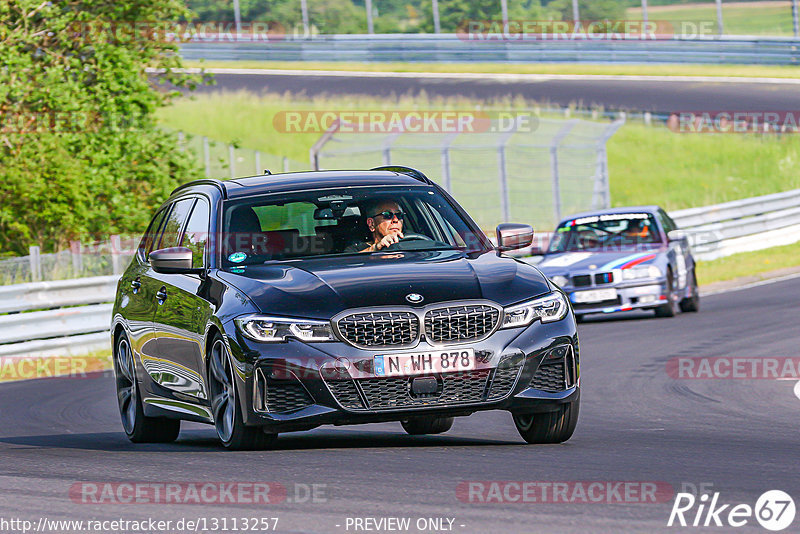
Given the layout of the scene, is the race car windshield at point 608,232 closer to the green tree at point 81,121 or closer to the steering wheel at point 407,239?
the green tree at point 81,121

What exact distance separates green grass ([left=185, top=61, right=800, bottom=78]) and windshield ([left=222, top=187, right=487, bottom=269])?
1437 inches

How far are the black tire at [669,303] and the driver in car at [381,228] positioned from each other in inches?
436

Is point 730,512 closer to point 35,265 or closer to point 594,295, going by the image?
point 594,295

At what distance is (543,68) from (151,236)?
124 feet

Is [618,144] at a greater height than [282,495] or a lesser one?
lesser

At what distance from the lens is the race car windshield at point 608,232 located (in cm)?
2130

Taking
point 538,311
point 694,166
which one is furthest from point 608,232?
point 694,166

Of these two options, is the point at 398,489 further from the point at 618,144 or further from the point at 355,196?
the point at 618,144

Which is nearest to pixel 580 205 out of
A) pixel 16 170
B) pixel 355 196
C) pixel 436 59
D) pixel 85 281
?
pixel 16 170

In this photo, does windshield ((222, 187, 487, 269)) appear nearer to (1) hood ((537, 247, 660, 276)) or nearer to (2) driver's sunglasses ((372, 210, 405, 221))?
(2) driver's sunglasses ((372, 210, 405, 221))

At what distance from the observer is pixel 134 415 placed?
34.6 ft

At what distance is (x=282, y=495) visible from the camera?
6.93m

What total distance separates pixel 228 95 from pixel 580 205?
643 inches

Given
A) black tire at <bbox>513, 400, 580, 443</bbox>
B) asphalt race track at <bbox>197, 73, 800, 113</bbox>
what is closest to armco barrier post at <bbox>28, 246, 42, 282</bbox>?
black tire at <bbox>513, 400, 580, 443</bbox>
